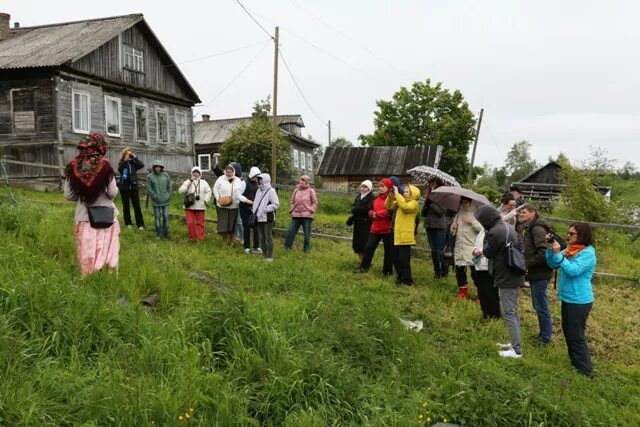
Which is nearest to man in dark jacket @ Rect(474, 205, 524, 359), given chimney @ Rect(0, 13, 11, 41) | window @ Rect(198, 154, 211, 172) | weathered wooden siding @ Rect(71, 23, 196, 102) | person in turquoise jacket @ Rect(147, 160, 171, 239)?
person in turquoise jacket @ Rect(147, 160, 171, 239)

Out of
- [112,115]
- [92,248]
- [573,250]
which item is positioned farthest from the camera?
[112,115]

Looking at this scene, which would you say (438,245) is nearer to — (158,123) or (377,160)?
(158,123)

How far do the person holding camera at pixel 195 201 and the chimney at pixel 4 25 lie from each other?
57.3 ft

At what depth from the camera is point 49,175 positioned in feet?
60.0

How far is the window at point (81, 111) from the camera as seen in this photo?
61.9 ft

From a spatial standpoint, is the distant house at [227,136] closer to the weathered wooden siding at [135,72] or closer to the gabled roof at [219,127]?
the gabled roof at [219,127]

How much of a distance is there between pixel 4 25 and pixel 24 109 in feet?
20.7

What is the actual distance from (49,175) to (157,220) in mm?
10350

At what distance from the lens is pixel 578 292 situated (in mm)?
5402

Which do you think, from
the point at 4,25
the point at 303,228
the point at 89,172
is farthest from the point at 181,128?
the point at 89,172

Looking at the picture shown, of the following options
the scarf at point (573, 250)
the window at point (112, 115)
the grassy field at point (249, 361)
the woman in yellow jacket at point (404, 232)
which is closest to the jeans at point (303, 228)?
the woman in yellow jacket at point (404, 232)

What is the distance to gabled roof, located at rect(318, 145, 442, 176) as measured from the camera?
123 ft

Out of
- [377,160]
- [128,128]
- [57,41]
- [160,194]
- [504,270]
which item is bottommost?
[504,270]

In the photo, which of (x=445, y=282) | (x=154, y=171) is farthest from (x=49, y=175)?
(x=445, y=282)
